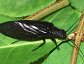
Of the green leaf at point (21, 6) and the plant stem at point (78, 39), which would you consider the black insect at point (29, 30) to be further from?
the plant stem at point (78, 39)

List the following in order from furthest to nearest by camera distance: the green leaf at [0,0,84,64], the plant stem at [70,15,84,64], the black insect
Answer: the black insect < the green leaf at [0,0,84,64] < the plant stem at [70,15,84,64]

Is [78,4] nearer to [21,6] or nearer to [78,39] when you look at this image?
[78,39]

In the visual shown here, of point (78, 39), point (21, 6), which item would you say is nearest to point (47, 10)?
point (21, 6)

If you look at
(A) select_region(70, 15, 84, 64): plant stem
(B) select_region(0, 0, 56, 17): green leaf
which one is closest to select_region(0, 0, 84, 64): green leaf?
(B) select_region(0, 0, 56, 17): green leaf

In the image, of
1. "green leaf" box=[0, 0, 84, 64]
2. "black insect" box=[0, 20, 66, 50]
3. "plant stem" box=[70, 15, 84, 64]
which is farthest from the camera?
"black insect" box=[0, 20, 66, 50]

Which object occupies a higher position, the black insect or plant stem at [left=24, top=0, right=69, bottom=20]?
plant stem at [left=24, top=0, right=69, bottom=20]

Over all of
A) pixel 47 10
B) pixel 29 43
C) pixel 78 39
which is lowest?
pixel 29 43

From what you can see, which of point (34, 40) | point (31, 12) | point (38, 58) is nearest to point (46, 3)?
point (31, 12)

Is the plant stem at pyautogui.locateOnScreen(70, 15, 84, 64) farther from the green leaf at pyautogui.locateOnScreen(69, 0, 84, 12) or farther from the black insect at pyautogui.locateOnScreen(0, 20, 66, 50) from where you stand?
the black insect at pyautogui.locateOnScreen(0, 20, 66, 50)

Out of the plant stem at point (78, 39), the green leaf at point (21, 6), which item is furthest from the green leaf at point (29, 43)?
the plant stem at point (78, 39)
